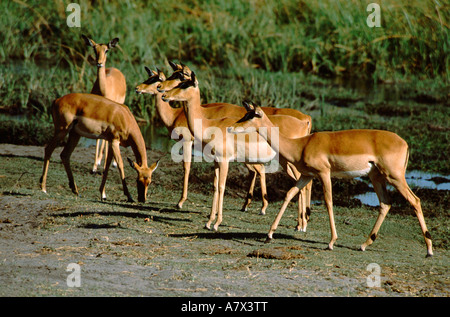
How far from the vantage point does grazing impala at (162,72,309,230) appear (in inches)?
356

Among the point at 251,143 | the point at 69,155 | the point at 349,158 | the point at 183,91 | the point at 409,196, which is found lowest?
the point at 69,155

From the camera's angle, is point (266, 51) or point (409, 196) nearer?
point (409, 196)

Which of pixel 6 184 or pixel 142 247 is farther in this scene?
pixel 6 184

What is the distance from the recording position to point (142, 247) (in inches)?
305

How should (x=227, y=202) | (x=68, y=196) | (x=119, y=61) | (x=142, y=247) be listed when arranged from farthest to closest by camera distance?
(x=119, y=61)
(x=227, y=202)
(x=68, y=196)
(x=142, y=247)

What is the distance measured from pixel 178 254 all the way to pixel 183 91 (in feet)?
8.81

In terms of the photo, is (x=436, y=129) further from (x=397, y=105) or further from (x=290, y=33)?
(x=290, y=33)

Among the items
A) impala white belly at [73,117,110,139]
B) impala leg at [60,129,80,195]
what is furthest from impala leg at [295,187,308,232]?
impala leg at [60,129,80,195]

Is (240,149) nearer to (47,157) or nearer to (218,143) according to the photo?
(218,143)

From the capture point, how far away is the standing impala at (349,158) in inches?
322

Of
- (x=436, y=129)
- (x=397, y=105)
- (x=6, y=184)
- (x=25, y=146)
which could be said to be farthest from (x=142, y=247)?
(x=397, y=105)

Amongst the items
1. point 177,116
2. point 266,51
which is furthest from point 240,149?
point 266,51

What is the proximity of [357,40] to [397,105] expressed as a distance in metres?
3.30

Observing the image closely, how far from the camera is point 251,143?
9.18 m
